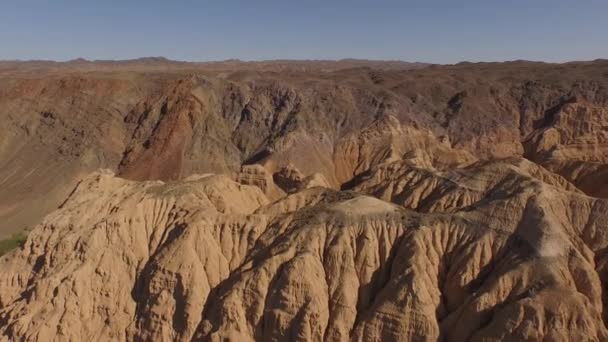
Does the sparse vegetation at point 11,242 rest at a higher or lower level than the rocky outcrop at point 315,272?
lower

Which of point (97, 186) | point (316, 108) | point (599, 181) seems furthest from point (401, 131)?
point (97, 186)

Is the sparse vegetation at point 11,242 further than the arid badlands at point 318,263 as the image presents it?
Yes

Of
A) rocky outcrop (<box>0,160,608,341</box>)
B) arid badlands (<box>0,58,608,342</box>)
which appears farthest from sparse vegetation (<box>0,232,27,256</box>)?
rocky outcrop (<box>0,160,608,341</box>)

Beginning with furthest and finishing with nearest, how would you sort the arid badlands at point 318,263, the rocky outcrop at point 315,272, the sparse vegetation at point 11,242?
1. the sparse vegetation at point 11,242
2. the arid badlands at point 318,263
3. the rocky outcrop at point 315,272

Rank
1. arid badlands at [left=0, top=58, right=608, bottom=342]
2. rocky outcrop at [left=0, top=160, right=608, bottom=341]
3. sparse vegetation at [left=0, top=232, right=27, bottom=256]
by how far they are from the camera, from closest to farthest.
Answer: rocky outcrop at [left=0, top=160, right=608, bottom=341] → arid badlands at [left=0, top=58, right=608, bottom=342] → sparse vegetation at [left=0, top=232, right=27, bottom=256]

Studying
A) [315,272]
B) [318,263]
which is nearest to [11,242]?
[318,263]

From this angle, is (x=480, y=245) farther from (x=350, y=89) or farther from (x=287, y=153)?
(x=350, y=89)

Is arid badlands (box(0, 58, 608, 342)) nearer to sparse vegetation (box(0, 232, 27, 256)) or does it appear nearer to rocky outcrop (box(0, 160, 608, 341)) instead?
rocky outcrop (box(0, 160, 608, 341))

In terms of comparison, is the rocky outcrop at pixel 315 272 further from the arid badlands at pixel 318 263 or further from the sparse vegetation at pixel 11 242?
the sparse vegetation at pixel 11 242

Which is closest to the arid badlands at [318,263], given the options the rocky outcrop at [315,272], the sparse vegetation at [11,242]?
the rocky outcrop at [315,272]
